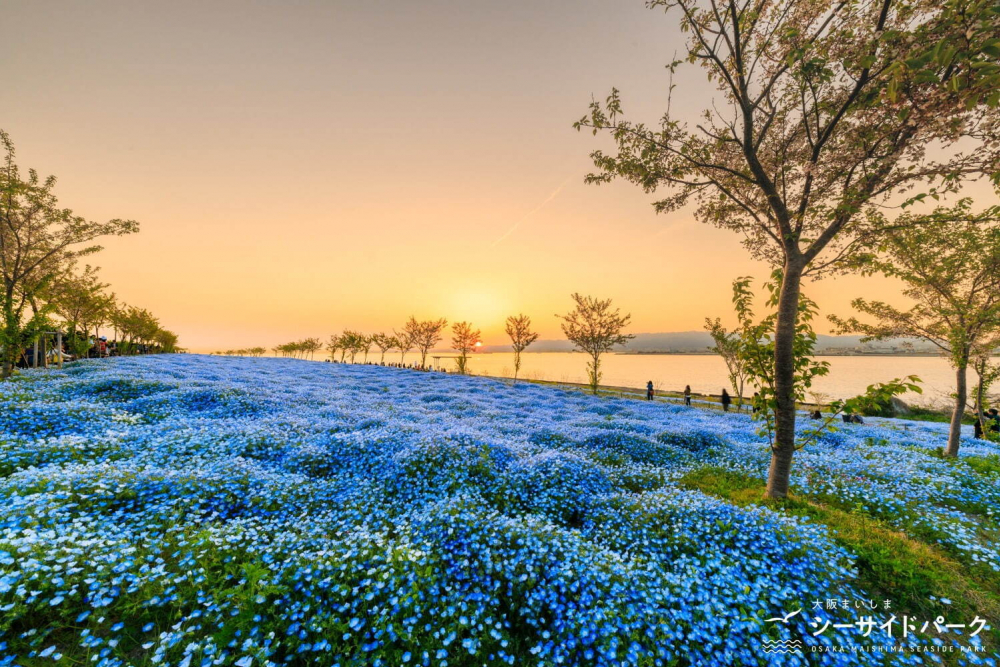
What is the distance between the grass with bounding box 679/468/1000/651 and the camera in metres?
5.28

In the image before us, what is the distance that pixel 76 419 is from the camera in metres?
10.8

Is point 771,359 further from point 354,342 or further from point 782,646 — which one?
point 354,342

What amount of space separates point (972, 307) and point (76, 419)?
33.7 metres

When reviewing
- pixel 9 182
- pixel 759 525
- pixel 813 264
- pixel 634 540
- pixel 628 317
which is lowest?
pixel 634 540

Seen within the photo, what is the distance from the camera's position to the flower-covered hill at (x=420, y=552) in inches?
165

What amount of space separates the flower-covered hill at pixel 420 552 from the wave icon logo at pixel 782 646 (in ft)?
0.10

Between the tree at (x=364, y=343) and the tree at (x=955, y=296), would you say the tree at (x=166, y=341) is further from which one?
the tree at (x=955, y=296)

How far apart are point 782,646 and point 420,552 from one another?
198 inches

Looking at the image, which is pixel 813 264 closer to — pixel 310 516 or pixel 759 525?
pixel 759 525

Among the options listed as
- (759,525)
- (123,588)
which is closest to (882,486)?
(759,525)

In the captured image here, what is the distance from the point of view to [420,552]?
552 cm

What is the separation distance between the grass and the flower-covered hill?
0.08 m

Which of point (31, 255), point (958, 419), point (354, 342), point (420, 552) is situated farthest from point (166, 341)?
point (958, 419)

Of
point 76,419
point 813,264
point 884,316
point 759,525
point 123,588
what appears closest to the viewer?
point 123,588
